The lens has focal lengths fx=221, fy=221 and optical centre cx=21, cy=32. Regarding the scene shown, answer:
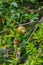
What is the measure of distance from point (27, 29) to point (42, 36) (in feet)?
1.69

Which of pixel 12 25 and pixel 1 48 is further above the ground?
pixel 12 25

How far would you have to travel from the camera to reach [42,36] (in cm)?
162

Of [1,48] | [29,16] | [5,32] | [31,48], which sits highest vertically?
[29,16]

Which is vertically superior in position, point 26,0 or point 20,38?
point 26,0

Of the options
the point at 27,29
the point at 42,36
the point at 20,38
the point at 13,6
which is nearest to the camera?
the point at 42,36

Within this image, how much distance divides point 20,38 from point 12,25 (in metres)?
0.17

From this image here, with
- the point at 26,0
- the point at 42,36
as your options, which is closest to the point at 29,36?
the point at 42,36

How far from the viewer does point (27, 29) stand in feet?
6.98

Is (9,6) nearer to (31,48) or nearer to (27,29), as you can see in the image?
(27,29)

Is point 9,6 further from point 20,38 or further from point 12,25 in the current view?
point 20,38

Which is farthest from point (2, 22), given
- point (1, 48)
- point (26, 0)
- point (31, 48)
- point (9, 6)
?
point (31, 48)

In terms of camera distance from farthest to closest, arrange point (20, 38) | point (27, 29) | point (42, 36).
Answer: point (27, 29) → point (20, 38) → point (42, 36)

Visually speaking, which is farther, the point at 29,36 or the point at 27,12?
Result: the point at 27,12

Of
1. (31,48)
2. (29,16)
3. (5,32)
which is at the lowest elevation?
(31,48)
